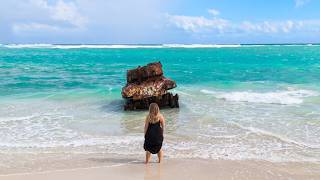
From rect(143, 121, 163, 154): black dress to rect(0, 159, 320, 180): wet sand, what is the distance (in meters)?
0.35

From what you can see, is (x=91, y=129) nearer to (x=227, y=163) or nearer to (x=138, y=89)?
(x=138, y=89)

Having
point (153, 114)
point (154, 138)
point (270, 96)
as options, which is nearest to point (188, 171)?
point (154, 138)

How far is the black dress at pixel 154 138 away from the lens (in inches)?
370

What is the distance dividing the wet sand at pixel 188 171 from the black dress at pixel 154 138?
35 cm

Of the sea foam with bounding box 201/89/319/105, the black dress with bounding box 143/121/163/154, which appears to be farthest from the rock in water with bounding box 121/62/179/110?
the black dress with bounding box 143/121/163/154

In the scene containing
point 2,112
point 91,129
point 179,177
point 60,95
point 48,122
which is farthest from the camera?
point 60,95

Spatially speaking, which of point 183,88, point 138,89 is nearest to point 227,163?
point 138,89

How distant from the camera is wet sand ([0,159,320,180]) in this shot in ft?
28.2

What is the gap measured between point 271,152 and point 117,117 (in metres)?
6.58

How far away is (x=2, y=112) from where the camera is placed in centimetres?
1664

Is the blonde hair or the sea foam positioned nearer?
the blonde hair

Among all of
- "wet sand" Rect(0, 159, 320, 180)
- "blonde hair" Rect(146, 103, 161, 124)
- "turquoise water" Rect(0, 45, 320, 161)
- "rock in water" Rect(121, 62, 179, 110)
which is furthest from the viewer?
"rock in water" Rect(121, 62, 179, 110)

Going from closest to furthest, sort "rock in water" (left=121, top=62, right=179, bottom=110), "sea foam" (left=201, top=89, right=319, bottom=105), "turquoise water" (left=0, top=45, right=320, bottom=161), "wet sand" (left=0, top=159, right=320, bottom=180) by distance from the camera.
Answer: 1. "wet sand" (left=0, top=159, right=320, bottom=180)
2. "turquoise water" (left=0, top=45, right=320, bottom=161)
3. "rock in water" (left=121, top=62, right=179, bottom=110)
4. "sea foam" (left=201, top=89, right=319, bottom=105)

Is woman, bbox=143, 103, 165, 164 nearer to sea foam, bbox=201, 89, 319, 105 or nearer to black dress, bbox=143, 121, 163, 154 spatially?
black dress, bbox=143, 121, 163, 154
